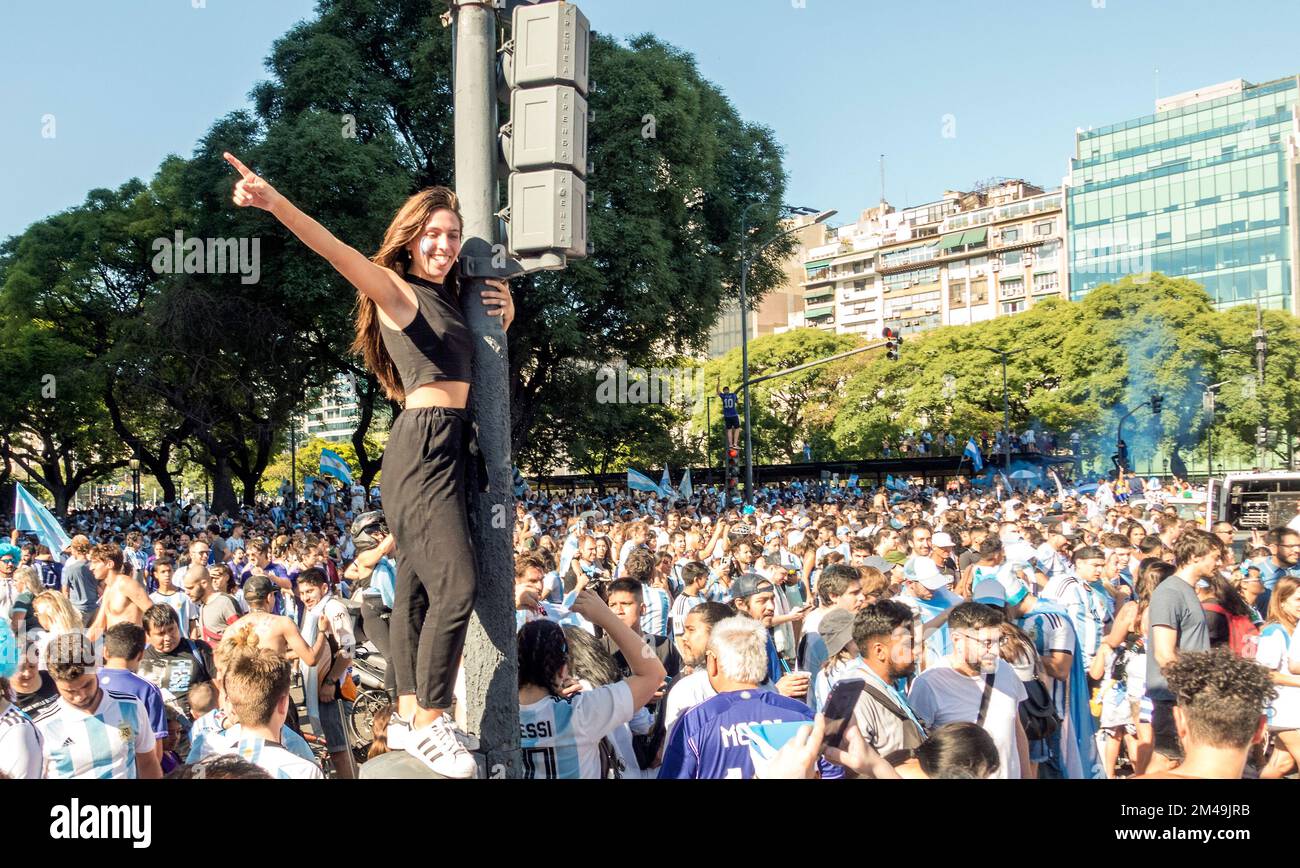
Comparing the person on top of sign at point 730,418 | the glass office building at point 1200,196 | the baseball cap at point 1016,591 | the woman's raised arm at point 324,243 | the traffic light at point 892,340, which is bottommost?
→ the baseball cap at point 1016,591

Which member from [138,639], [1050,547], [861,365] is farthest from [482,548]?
[861,365]

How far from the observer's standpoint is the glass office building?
76.9m

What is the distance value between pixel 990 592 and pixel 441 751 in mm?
5467

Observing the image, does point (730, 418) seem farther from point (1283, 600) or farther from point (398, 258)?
point (398, 258)

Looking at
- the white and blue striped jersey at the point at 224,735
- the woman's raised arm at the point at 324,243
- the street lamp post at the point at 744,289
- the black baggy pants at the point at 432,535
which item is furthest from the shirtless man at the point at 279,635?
the street lamp post at the point at 744,289

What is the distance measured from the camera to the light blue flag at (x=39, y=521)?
536 inches

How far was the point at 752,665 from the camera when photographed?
4125 mm

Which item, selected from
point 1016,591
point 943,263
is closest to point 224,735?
point 1016,591

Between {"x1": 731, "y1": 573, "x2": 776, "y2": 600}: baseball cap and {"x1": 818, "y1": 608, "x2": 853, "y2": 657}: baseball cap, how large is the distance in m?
1.05

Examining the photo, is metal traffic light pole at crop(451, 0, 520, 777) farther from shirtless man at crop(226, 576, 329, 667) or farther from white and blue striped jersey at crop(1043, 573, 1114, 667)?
white and blue striped jersey at crop(1043, 573, 1114, 667)

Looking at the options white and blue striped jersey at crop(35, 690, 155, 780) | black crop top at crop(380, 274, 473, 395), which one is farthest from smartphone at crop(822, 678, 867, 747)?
white and blue striped jersey at crop(35, 690, 155, 780)

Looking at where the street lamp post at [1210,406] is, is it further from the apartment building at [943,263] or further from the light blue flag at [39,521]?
the light blue flag at [39,521]

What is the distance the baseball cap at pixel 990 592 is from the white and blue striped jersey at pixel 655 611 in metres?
2.35
